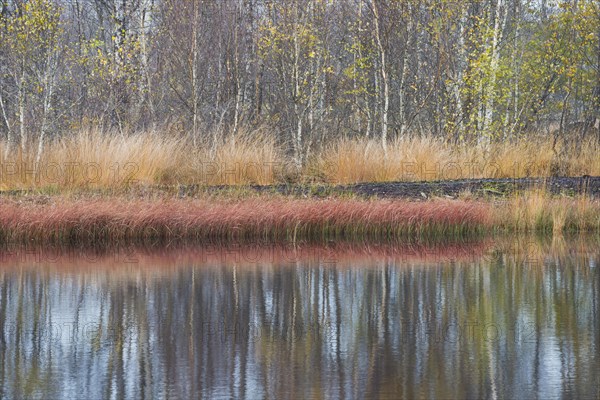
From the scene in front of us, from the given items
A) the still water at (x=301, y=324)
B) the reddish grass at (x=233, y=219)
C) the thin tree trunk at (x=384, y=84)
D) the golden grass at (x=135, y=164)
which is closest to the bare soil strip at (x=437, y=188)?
the reddish grass at (x=233, y=219)

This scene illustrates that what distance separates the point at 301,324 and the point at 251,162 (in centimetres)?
1052

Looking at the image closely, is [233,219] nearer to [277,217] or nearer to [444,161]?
[277,217]

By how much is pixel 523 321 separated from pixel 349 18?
2038 centimetres

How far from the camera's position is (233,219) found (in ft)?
47.6

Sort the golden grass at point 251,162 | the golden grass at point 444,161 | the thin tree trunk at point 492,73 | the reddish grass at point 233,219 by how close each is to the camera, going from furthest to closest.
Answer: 1. the thin tree trunk at point 492,73
2. the golden grass at point 444,161
3. the golden grass at point 251,162
4. the reddish grass at point 233,219

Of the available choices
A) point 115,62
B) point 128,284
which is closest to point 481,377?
point 128,284

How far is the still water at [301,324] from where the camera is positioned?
6.29 m

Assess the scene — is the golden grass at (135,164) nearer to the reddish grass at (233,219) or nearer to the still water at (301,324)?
the reddish grass at (233,219)

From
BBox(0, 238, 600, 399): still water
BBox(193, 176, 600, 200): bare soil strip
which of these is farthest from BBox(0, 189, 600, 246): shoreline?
BBox(0, 238, 600, 399): still water

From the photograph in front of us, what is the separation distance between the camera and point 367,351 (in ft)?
23.5

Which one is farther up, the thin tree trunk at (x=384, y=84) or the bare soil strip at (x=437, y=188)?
the thin tree trunk at (x=384, y=84)

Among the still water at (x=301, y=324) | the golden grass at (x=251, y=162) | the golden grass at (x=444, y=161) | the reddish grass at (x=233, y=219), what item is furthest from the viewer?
the golden grass at (x=444, y=161)

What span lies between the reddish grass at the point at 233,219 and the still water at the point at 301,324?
1.27 metres

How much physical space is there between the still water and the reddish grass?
4.17 ft
